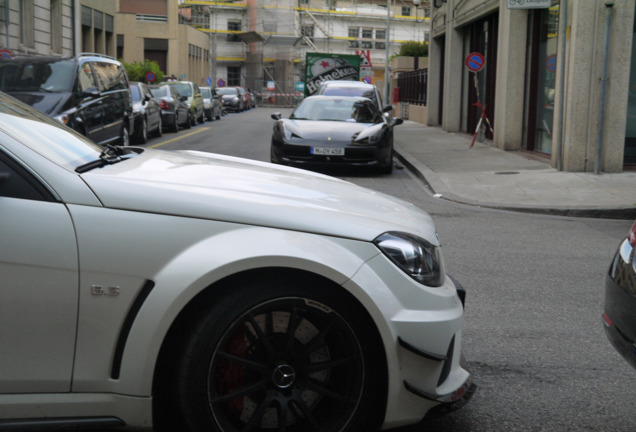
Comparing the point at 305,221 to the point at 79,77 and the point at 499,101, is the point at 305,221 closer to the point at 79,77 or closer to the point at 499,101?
the point at 79,77

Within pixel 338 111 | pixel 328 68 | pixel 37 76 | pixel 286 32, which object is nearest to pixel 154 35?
pixel 286 32

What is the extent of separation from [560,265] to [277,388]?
4671mm

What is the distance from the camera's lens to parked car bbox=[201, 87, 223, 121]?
37.2 metres

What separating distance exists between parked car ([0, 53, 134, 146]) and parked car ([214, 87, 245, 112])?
3743 centimetres

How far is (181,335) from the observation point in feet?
9.52

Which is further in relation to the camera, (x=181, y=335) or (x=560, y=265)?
(x=560, y=265)

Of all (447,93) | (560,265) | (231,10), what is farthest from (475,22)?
(231,10)

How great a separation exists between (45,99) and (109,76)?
8.73ft

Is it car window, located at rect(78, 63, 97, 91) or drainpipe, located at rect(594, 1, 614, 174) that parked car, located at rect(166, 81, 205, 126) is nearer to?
car window, located at rect(78, 63, 97, 91)

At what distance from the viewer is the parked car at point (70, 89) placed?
14.2 m

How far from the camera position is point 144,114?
20.9 meters

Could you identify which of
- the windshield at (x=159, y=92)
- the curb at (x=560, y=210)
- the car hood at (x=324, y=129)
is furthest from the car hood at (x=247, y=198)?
the windshield at (x=159, y=92)

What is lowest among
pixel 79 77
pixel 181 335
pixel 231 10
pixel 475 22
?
pixel 181 335

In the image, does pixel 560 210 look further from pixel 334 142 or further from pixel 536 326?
pixel 536 326
